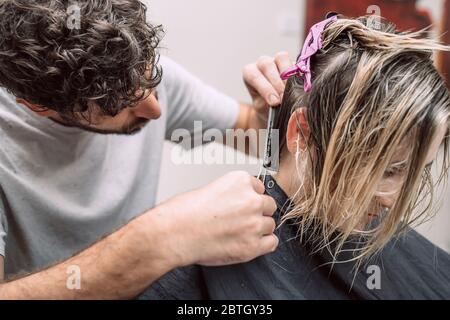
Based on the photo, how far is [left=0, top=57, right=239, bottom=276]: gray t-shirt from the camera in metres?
1.03

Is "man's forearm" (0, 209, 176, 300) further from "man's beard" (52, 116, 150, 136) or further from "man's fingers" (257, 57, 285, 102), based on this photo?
"man's fingers" (257, 57, 285, 102)

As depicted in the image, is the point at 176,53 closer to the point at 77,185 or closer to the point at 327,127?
the point at 77,185

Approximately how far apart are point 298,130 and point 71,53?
1.41 feet

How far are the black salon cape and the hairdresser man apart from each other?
0.11m

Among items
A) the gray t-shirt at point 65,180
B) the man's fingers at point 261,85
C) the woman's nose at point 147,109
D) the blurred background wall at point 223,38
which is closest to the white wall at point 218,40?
the blurred background wall at point 223,38

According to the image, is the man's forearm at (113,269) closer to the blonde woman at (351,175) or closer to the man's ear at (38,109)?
the blonde woman at (351,175)

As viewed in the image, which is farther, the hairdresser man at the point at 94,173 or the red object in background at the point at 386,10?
the red object in background at the point at 386,10

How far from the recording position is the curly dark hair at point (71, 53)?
2.72 feet

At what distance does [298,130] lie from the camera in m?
0.87

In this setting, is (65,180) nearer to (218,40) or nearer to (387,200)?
(387,200)

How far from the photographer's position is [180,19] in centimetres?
202

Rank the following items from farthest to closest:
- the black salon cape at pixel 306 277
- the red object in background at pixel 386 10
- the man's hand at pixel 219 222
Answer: the red object in background at pixel 386 10 → the black salon cape at pixel 306 277 → the man's hand at pixel 219 222

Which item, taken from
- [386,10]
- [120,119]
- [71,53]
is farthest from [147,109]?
[386,10]

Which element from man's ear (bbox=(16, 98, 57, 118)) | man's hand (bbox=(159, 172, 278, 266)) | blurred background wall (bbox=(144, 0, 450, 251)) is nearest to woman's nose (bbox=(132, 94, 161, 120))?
man's ear (bbox=(16, 98, 57, 118))
